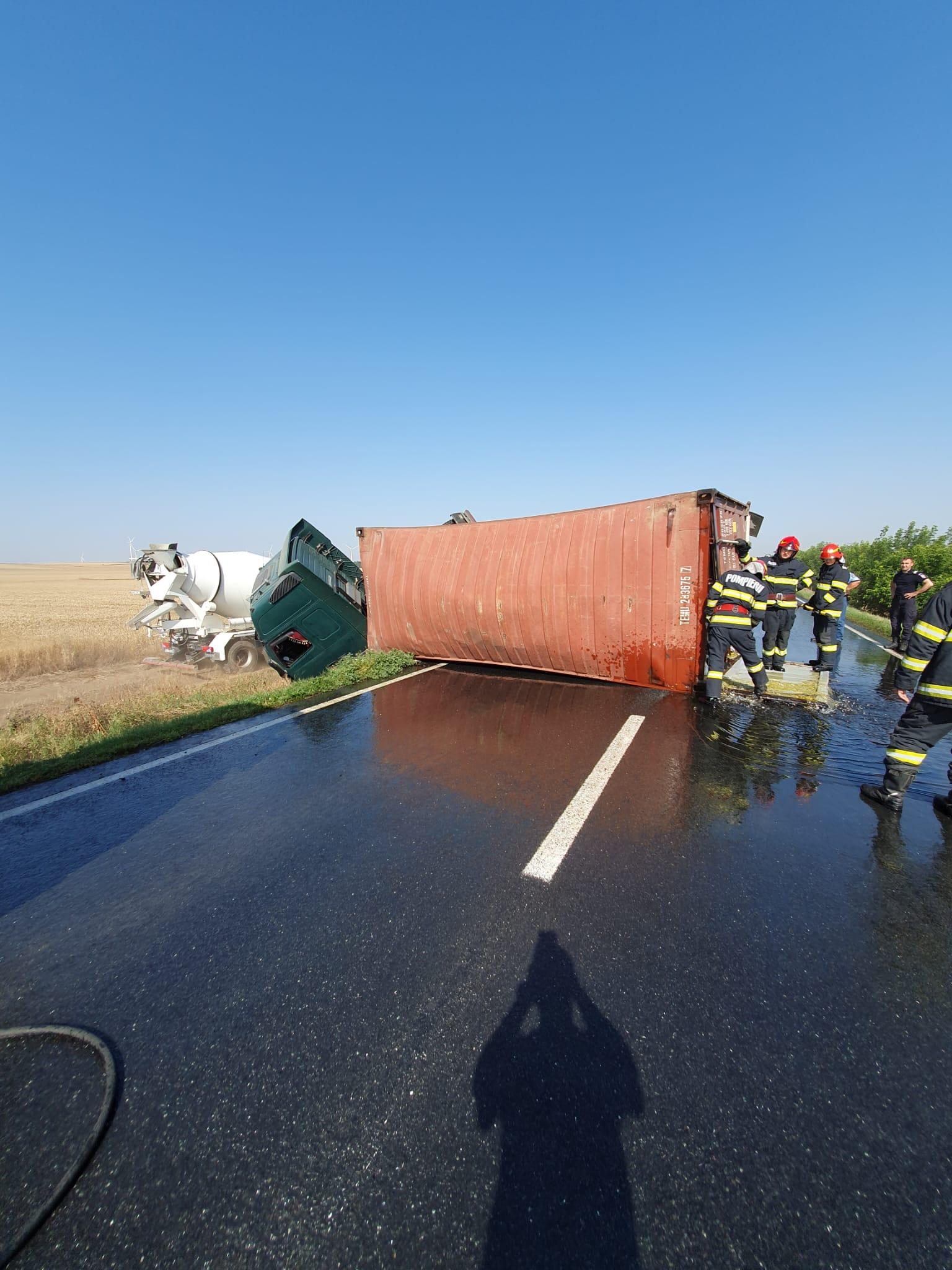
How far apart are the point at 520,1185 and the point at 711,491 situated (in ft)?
20.2

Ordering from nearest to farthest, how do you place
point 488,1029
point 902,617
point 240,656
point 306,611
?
point 488,1029, point 306,611, point 902,617, point 240,656

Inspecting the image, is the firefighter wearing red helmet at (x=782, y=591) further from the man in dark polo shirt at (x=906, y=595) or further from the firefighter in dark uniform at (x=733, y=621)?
the man in dark polo shirt at (x=906, y=595)

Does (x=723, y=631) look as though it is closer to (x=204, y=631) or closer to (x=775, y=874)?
(x=775, y=874)

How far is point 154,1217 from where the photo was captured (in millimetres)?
1377

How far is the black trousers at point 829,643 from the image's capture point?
23.0ft

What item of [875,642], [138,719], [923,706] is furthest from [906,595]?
[138,719]

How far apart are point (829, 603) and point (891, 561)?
1412 centimetres

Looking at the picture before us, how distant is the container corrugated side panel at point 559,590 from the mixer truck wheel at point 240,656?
3.85m

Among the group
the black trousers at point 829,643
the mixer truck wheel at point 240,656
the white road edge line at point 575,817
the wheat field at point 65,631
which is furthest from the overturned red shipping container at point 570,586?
the wheat field at point 65,631

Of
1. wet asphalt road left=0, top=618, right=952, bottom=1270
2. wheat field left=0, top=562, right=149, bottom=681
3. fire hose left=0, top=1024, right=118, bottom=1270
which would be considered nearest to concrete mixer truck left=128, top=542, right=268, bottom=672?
wheat field left=0, top=562, right=149, bottom=681

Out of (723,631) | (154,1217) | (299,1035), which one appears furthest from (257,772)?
(723,631)

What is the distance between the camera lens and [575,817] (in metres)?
3.45

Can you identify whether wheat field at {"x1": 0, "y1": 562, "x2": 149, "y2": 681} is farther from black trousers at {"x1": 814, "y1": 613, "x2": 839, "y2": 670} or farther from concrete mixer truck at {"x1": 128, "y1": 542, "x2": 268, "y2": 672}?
black trousers at {"x1": 814, "y1": 613, "x2": 839, "y2": 670}

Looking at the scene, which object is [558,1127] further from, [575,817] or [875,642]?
[875,642]
